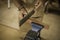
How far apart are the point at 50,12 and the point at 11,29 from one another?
1342 mm

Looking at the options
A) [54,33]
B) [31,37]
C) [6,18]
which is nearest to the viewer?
[31,37]

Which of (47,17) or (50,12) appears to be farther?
(50,12)

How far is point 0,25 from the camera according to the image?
2.70 meters

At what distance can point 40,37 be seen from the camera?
2.47 metres

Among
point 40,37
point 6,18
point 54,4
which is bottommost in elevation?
point 40,37

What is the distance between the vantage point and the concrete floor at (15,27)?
8.13 feet

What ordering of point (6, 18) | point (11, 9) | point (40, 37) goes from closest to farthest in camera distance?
1. point (40, 37)
2. point (6, 18)
3. point (11, 9)

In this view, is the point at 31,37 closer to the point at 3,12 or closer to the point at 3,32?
the point at 3,32

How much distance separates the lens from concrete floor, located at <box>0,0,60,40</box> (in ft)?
8.13

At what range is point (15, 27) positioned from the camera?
105 inches

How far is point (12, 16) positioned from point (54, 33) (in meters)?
1.03

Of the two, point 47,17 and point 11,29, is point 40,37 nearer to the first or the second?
point 11,29

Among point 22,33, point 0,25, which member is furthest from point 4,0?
point 22,33

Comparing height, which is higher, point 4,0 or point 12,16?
point 4,0
